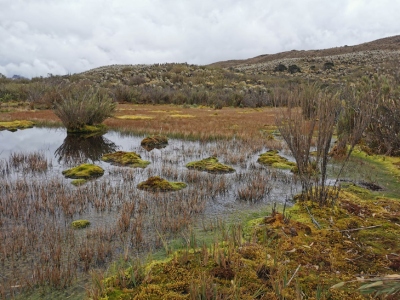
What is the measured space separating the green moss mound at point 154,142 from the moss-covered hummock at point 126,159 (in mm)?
1561

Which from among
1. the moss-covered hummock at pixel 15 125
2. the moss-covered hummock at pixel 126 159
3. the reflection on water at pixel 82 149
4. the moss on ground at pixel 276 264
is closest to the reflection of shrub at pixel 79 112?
the reflection on water at pixel 82 149

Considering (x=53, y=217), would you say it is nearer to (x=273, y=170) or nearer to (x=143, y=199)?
(x=143, y=199)

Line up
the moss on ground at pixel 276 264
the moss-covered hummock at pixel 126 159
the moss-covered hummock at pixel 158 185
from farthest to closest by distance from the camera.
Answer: the moss-covered hummock at pixel 126 159, the moss-covered hummock at pixel 158 185, the moss on ground at pixel 276 264

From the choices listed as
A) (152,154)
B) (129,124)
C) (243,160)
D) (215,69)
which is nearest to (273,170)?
(243,160)

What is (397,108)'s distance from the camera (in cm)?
912

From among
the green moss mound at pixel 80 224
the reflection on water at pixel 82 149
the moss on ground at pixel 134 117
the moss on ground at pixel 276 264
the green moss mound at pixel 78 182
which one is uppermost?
the moss on ground at pixel 134 117

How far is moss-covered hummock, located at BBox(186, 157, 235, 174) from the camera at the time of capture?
8320mm

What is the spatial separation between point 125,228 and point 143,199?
1.16 meters

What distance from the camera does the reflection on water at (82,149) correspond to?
9.39 metres

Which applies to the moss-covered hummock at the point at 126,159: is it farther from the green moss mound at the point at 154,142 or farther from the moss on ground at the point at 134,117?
the moss on ground at the point at 134,117

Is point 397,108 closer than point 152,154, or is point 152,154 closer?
point 397,108

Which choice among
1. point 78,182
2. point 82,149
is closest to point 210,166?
point 78,182

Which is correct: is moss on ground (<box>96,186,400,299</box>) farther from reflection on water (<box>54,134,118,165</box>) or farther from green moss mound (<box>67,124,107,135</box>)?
green moss mound (<box>67,124,107,135</box>)

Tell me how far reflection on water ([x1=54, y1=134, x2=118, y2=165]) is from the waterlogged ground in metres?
0.03
